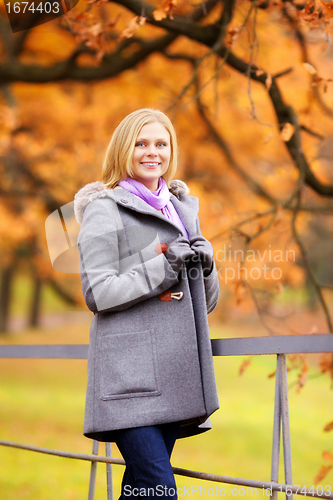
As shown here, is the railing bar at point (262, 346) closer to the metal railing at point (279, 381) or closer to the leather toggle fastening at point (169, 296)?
the metal railing at point (279, 381)

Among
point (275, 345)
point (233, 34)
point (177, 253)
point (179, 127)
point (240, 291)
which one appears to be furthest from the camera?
point (179, 127)

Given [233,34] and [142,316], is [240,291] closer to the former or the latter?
[233,34]

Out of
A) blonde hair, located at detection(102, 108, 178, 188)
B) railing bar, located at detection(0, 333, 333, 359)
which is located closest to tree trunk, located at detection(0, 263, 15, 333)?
railing bar, located at detection(0, 333, 333, 359)

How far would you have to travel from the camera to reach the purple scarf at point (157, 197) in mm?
1841

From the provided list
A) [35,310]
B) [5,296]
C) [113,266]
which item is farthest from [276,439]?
[35,310]

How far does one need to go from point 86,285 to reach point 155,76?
6.46m

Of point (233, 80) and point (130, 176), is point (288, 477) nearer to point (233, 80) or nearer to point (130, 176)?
point (130, 176)

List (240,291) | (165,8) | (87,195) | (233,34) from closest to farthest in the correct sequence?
(87,195), (165,8), (233,34), (240,291)

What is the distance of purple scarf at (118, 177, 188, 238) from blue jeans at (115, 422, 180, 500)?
0.66 metres

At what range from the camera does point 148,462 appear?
1.59 m

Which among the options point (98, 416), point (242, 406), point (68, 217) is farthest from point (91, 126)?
point (98, 416)

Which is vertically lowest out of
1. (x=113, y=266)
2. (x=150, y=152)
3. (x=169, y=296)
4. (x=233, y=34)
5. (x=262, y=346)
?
(x=262, y=346)

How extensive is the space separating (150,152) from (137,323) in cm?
58

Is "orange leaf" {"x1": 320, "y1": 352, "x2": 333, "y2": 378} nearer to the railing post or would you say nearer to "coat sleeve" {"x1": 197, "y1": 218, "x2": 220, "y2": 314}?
"coat sleeve" {"x1": 197, "y1": 218, "x2": 220, "y2": 314}
